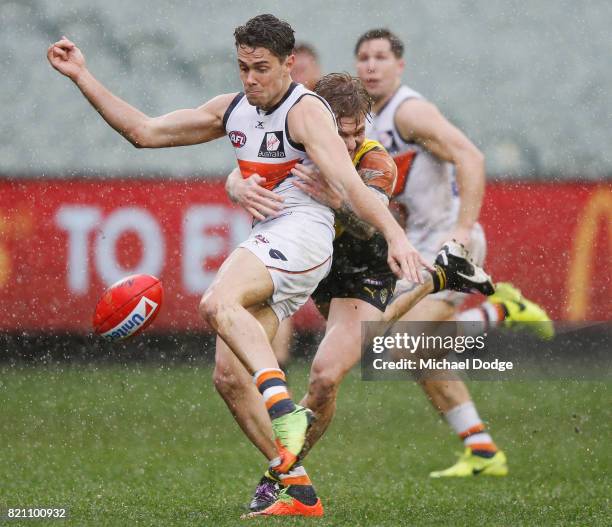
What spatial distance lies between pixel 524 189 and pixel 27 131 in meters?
5.35

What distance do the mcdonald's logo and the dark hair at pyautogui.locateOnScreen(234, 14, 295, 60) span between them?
7.66 metres

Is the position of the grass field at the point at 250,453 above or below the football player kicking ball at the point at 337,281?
below

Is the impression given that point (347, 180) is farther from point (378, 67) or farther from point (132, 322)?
point (378, 67)

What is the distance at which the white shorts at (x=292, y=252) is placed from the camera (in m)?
5.33

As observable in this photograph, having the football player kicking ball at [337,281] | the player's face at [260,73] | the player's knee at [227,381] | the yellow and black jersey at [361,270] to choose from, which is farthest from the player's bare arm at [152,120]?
the player's knee at [227,381]

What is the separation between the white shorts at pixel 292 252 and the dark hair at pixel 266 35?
0.71 meters

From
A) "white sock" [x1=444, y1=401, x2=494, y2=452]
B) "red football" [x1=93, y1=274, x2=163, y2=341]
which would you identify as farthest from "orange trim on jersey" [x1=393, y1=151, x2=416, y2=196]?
"red football" [x1=93, y1=274, x2=163, y2=341]

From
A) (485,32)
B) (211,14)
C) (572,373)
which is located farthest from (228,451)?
(485,32)

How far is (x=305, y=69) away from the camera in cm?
859

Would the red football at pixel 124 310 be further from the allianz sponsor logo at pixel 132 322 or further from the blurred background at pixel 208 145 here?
the blurred background at pixel 208 145

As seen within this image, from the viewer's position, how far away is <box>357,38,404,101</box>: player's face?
790 cm

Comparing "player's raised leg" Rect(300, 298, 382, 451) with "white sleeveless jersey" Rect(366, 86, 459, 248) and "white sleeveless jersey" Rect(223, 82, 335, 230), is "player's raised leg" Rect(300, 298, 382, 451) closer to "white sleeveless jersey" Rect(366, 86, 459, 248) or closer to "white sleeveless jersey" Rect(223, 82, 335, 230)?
"white sleeveless jersey" Rect(223, 82, 335, 230)

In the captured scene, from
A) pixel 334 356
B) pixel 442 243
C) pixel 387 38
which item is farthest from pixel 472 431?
pixel 387 38

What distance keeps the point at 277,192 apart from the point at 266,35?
0.70 m
